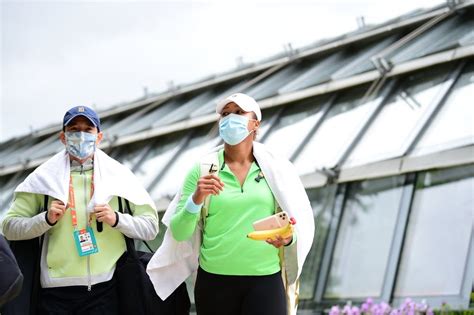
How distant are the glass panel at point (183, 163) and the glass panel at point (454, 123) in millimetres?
3042

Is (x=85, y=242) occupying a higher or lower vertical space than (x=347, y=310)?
higher

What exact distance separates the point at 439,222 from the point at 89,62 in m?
10.5

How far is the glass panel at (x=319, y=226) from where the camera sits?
27.4 feet

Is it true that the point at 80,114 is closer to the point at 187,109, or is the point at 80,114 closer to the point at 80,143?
the point at 80,143

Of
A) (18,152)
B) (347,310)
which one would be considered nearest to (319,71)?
(347,310)

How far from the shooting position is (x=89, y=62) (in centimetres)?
1652

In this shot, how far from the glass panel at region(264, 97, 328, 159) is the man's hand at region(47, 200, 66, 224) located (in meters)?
5.01

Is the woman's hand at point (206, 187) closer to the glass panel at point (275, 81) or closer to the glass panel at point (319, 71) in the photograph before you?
the glass panel at point (319, 71)

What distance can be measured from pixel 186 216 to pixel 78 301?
763mm

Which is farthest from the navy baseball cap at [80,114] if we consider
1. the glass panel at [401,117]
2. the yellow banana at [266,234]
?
the glass panel at [401,117]

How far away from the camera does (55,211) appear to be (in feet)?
13.6

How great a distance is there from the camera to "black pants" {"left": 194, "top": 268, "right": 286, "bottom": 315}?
399cm

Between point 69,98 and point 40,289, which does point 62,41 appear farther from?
point 40,289

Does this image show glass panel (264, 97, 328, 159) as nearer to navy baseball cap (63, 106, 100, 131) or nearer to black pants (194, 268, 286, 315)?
navy baseball cap (63, 106, 100, 131)
